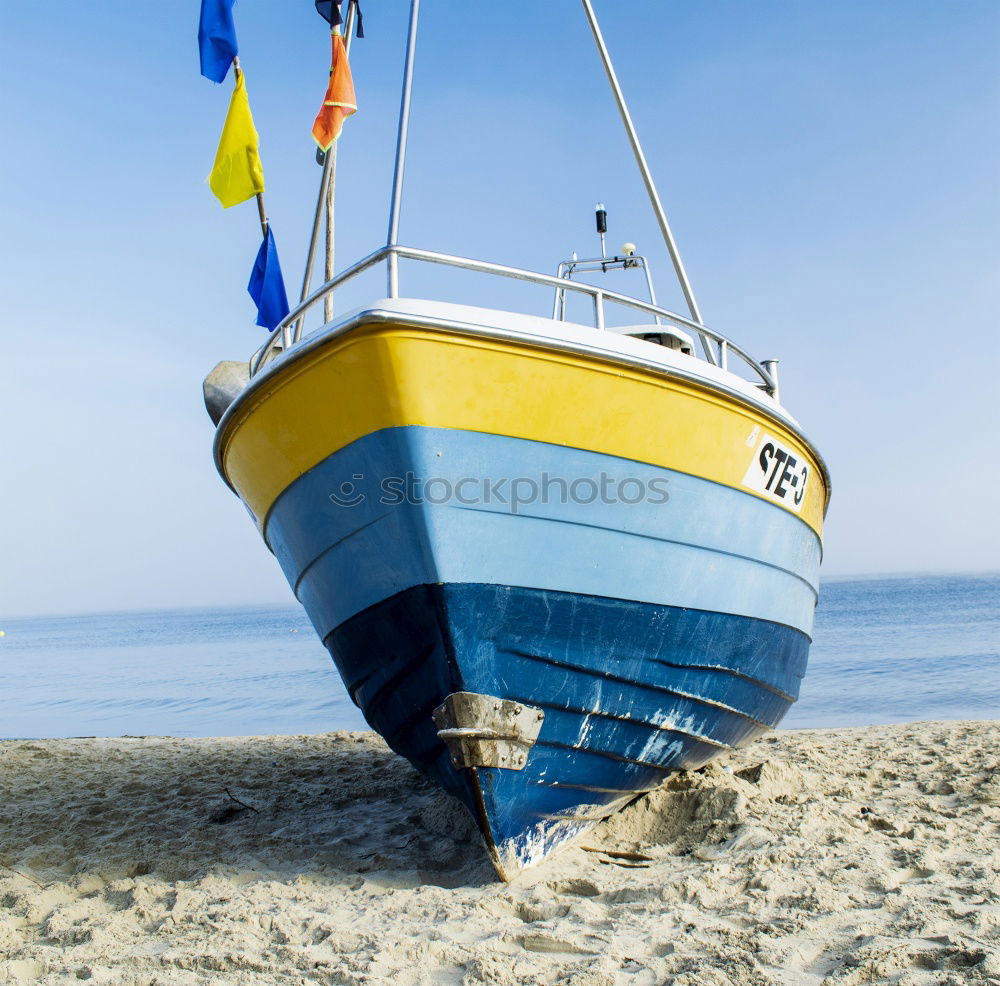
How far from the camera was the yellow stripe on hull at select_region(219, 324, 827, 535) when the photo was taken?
8.98 ft

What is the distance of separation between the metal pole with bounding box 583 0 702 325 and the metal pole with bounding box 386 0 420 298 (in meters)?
1.17

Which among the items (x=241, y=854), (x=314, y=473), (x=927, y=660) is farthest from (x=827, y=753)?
(x=927, y=660)

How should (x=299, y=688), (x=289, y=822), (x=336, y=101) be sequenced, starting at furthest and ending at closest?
(x=299, y=688) < (x=336, y=101) < (x=289, y=822)

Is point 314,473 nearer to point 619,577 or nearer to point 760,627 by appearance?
point 619,577

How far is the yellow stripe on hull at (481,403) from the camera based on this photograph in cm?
274

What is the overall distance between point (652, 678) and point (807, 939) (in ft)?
3.50

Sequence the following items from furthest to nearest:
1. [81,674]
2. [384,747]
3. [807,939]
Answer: [81,674] → [384,747] → [807,939]

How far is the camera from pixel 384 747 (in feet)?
21.8

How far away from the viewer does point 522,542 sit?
9.53 ft

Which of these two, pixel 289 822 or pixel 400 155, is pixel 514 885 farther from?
pixel 400 155

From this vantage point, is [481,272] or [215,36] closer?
[481,272]

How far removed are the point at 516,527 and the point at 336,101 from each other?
3492mm

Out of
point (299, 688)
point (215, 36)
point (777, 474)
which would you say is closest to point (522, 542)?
point (777, 474)

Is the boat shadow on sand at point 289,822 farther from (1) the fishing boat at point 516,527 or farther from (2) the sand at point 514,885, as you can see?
(1) the fishing boat at point 516,527
